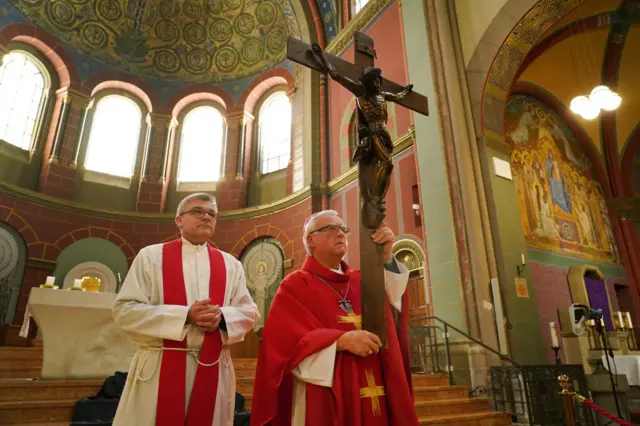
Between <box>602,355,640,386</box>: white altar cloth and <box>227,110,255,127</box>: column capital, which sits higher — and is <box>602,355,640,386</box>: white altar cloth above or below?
below

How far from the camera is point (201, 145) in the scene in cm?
1288

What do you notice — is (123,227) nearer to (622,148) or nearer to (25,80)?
(25,80)

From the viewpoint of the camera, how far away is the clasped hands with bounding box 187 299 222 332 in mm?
1889

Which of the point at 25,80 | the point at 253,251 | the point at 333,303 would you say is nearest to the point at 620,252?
the point at 253,251

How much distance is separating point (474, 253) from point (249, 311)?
475 centimetres

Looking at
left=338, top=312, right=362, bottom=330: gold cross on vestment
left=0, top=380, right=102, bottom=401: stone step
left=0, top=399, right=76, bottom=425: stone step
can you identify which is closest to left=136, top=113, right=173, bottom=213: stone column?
left=0, top=380, right=102, bottom=401: stone step

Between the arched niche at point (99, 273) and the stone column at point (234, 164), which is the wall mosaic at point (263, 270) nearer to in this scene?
the stone column at point (234, 164)

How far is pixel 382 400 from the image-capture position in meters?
1.81

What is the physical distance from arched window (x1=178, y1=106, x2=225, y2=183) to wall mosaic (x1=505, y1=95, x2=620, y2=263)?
7867 mm

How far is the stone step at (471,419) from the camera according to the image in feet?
13.9

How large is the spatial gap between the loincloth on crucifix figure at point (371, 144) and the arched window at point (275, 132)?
963 centimetres

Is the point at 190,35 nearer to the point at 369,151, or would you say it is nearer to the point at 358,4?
the point at 358,4

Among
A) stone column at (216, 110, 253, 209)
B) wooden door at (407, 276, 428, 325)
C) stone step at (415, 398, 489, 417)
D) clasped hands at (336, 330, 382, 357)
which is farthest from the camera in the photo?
stone column at (216, 110, 253, 209)

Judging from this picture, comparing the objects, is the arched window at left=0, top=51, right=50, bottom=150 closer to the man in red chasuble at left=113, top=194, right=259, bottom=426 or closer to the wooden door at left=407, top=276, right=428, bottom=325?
the wooden door at left=407, top=276, right=428, bottom=325
